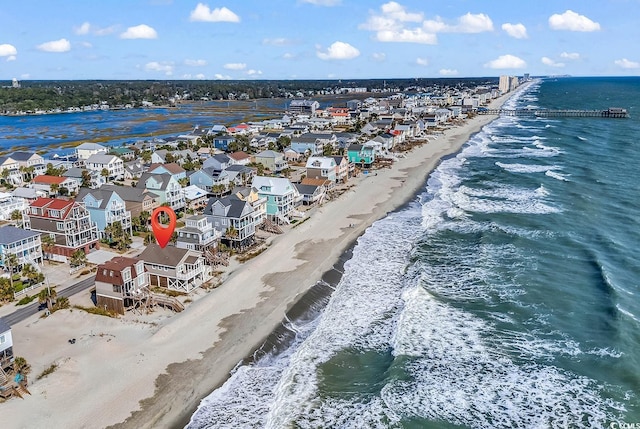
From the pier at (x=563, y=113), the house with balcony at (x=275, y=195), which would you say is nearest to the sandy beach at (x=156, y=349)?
the house with balcony at (x=275, y=195)

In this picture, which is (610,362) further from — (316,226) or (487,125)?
(487,125)

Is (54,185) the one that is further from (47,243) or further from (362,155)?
(362,155)

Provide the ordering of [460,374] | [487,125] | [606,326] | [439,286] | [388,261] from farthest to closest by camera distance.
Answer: [487,125], [388,261], [439,286], [606,326], [460,374]

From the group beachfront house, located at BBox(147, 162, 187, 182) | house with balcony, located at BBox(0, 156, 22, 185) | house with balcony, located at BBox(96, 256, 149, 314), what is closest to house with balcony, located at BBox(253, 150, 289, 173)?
beachfront house, located at BBox(147, 162, 187, 182)

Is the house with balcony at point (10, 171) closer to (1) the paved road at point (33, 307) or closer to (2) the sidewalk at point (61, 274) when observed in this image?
(2) the sidewalk at point (61, 274)

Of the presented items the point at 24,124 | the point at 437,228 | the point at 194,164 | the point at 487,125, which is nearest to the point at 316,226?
the point at 437,228

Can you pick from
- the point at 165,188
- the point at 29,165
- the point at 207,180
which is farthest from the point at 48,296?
the point at 29,165
